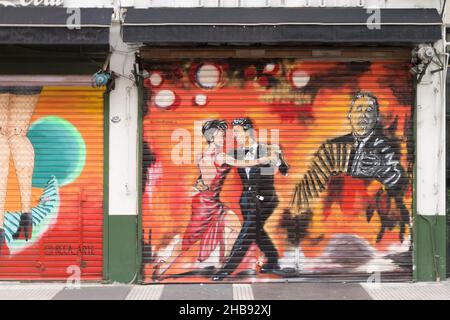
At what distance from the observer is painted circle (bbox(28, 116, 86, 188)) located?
922 centimetres

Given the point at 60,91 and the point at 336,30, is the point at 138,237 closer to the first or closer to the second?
the point at 60,91

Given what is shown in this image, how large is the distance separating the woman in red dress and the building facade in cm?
2

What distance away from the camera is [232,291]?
874cm

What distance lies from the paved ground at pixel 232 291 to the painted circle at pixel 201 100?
2.57 meters

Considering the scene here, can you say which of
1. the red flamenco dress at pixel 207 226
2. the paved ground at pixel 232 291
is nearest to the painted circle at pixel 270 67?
the red flamenco dress at pixel 207 226

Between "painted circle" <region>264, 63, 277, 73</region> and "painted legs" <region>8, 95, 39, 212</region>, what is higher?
"painted circle" <region>264, 63, 277, 73</region>

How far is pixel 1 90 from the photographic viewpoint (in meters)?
9.20

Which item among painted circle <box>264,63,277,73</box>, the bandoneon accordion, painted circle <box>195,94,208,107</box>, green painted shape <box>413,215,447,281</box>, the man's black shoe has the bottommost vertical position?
the man's black shoe

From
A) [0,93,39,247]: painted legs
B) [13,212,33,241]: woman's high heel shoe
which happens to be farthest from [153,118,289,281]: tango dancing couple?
[0,93,39,247]: painted legs

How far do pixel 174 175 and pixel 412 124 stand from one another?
3455 millimetres

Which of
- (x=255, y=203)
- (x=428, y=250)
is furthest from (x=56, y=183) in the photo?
(x=428, y=250)

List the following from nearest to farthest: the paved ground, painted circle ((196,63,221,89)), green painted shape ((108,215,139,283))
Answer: the paved ground, green painted shape ((108,215,139,283)), painted circle ((196,63,221,89))

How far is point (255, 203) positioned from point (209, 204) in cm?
65

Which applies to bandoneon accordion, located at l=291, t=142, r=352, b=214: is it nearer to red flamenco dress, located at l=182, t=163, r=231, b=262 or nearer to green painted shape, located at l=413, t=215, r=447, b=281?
red flamenco dress, located at l=182, t=163, r=231, b=262
